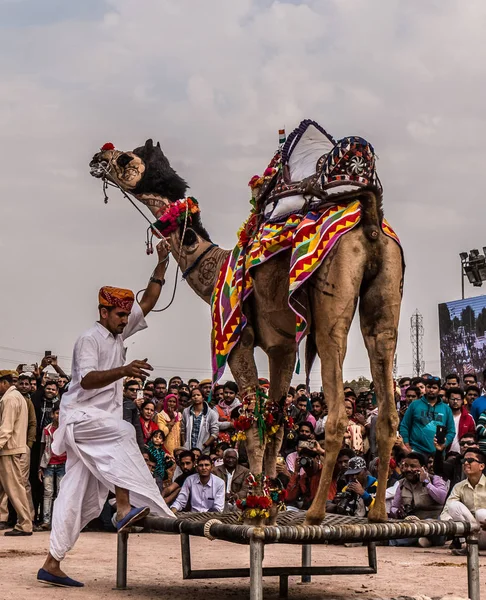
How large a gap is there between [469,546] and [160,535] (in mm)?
6724

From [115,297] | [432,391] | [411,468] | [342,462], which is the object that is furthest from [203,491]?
[115,297]

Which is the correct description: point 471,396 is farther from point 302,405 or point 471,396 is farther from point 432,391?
point 302,405

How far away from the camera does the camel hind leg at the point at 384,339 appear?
6840mm

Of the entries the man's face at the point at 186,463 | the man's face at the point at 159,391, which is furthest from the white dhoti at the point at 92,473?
the man's face at the point at 159,391

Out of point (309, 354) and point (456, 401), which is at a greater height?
point (456, 401)

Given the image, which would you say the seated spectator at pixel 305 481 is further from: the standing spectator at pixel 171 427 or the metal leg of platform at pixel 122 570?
the metal leg of platform at pixel 122 570

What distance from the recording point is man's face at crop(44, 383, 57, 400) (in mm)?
14164

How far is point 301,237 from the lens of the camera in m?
6.73

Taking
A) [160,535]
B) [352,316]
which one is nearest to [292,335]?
[352,316]

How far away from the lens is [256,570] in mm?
6047

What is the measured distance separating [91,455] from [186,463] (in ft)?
19.2

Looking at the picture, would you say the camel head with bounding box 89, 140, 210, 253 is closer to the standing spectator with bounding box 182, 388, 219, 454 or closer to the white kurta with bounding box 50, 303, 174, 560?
the white kurta with bounding box 50, 303, 174, 560

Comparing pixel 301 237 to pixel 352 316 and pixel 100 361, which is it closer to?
pixel 352 316

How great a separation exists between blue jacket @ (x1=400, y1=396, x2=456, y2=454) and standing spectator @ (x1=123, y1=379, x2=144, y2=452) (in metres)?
3.46
